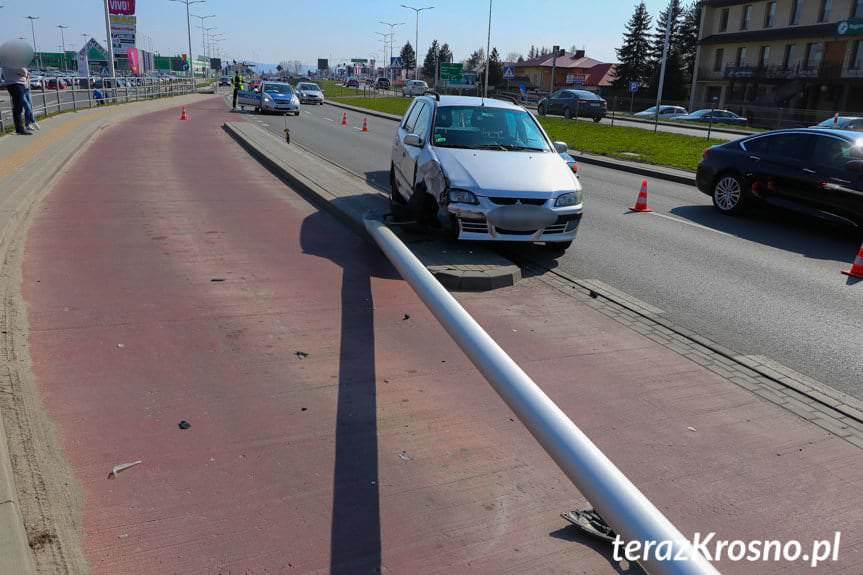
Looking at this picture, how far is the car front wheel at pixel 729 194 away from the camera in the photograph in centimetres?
1170

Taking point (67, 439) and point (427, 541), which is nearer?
point (427, 541)

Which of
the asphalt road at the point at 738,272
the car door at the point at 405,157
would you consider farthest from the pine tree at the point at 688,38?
the car door at the point at 405,157

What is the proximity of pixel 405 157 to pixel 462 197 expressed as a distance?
2.12 meters

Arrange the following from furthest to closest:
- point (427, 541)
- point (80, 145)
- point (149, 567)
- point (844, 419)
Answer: point (80, 145) → point (844, 419) → point (427, 541) → point (149, 567)

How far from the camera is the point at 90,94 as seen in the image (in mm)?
32031

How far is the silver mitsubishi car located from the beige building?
151ft

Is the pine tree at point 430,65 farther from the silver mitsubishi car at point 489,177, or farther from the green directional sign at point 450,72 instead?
the silver mitsubishi car at point 489,177

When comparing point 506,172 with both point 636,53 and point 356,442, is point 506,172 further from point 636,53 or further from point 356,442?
point 636,53

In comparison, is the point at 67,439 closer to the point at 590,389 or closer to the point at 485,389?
the point at 485,389

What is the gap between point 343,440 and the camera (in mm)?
4008

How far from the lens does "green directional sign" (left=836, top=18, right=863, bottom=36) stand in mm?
46031

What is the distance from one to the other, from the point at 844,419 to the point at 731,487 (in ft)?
4.58

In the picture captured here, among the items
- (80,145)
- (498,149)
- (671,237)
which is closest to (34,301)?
(498,149)

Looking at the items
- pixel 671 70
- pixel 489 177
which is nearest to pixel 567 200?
pixel 489 177
